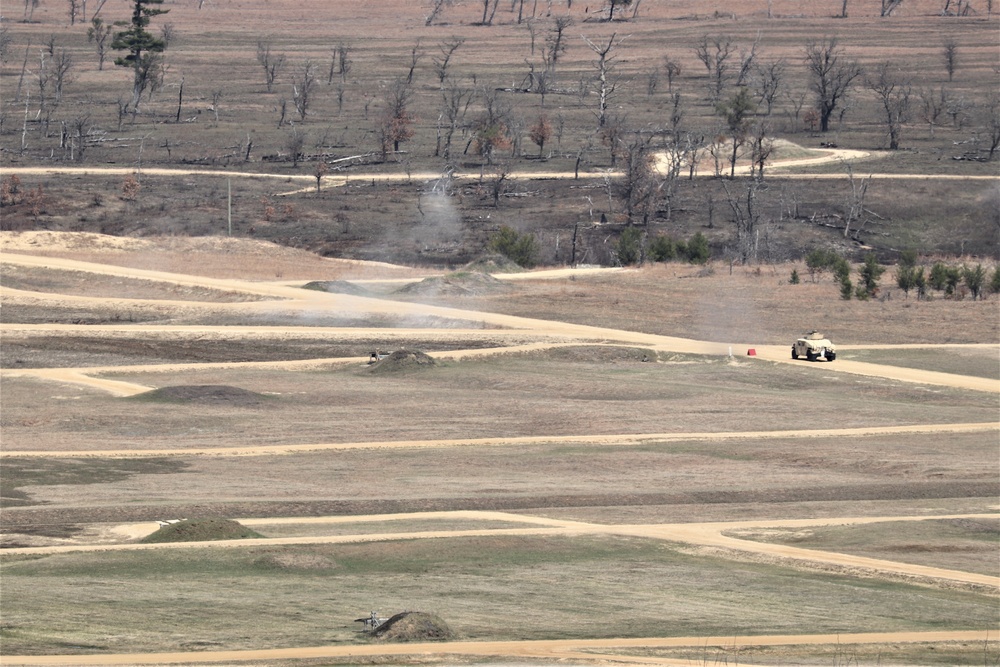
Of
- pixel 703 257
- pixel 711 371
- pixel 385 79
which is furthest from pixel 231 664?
pixel 385 79

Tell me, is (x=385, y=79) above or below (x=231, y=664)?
above

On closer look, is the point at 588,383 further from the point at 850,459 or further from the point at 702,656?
the point at 702,656

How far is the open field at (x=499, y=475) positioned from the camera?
96.8 feet

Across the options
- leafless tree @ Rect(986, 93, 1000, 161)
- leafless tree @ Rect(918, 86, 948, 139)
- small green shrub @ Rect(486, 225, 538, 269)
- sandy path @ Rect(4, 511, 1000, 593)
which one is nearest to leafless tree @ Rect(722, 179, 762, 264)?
small green shrub @ Rect(486, 225, 538, 269)

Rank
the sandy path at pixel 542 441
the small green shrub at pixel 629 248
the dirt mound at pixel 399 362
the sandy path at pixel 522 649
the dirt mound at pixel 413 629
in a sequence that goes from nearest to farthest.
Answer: the sandy path at pixel 522 649 < the dirt mound at pixel 413 629 < the sandy path at pixel 542 441 < the dirt mound at pixel 399 362 < the small green shrub at pixel 629 248

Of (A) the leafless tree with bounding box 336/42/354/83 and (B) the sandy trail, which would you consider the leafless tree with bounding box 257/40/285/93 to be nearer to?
(A) the leafless tree with bounding box 336/42/354/83

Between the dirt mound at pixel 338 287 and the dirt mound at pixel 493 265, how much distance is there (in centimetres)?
1002

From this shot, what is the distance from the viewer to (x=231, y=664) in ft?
83.5

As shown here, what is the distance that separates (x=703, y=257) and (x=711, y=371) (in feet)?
127

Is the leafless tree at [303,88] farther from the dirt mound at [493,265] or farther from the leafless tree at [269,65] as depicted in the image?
the dirt mound at [493,265]

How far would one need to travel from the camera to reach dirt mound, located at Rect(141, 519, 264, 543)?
122ft

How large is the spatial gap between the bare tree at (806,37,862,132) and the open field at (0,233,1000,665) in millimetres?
66252

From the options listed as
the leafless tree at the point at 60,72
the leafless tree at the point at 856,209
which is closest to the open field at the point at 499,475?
the leafless tree at the point at 856,209

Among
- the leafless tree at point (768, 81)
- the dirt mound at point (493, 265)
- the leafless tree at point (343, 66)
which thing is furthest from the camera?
the leafless tree at point (343, 66)
